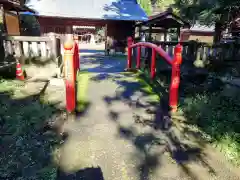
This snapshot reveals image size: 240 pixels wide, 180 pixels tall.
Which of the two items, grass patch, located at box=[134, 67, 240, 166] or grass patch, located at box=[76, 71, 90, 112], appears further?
grass patch, located at box=[76, 71, 90, 112]

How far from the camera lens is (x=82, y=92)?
467 centimetres

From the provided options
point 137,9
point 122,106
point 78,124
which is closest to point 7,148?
point 78,124

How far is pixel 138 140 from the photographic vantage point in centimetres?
294

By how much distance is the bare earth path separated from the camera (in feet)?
7.52

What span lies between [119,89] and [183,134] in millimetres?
2267

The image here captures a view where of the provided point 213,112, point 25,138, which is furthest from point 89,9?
point 25,138

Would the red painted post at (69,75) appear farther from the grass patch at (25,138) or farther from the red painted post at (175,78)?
the red painted post at (175,78)

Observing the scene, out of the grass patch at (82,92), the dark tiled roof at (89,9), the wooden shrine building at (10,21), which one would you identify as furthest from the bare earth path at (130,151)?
the dark tiled roof at (89,9)

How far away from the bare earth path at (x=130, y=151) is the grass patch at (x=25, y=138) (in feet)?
0.74

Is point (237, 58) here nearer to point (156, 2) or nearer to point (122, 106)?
point (122, 106)

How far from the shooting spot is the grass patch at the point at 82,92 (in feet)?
12.8

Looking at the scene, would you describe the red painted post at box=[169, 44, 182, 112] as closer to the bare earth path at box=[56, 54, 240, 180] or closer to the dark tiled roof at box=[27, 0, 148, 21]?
the bare earth path at box=[56, 54, 240, 180]

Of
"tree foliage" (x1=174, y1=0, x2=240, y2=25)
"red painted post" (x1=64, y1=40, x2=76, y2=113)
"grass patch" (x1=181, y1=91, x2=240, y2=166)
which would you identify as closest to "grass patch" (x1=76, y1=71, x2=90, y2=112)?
"red painted post" (x1=64, y1=40, x2=76, y2=113)

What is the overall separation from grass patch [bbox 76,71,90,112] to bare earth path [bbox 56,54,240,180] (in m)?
0.21
